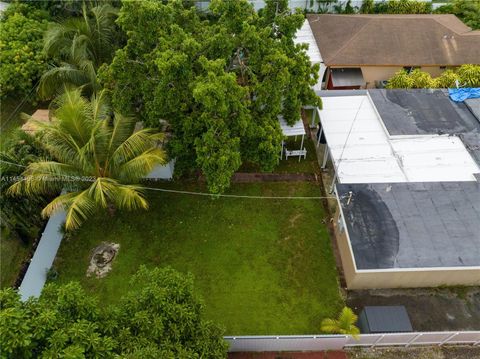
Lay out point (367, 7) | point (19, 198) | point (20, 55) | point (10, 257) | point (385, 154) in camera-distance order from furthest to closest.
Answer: point (367, 7)
point (20, 55)
point (385, 154)
point (10, 257)
point (19, 198)

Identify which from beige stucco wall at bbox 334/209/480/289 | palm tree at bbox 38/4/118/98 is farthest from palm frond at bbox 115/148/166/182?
beige stucco wall at bbox 334/209/480/289

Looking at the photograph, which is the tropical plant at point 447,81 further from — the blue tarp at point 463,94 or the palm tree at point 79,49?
the palm tree at point 79,49

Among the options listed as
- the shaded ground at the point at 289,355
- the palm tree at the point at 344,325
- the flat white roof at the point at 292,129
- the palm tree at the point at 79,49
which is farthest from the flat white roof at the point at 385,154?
the palm tree at the point at 79,49

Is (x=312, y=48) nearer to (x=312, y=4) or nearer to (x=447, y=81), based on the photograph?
(x=312, y=4)

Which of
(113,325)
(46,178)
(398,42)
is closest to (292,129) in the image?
(398,42)

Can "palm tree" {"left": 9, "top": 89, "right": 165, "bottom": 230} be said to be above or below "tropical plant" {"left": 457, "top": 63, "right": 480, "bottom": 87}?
below

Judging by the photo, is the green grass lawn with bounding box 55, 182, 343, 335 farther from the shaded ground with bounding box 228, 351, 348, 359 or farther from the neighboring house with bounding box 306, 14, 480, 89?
the neighboring house with bounding box 306, 14, 480, 89
